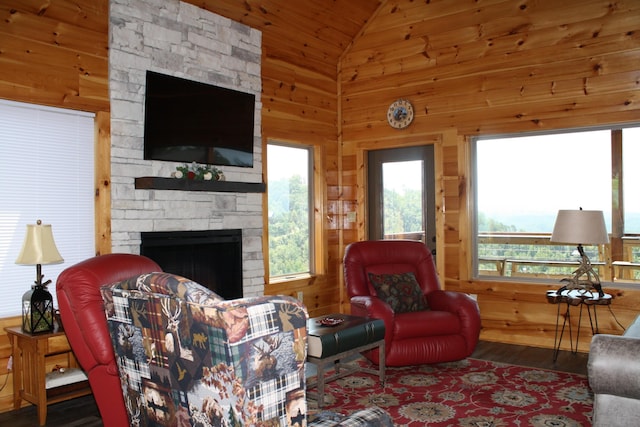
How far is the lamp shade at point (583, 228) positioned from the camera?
4.36 metres

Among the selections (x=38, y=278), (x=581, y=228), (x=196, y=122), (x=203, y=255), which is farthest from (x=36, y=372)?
(x=581, y=228)

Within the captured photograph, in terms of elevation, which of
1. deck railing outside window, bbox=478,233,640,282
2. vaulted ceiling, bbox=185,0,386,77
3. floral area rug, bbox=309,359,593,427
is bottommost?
floral area rug, bbox=309,359,593,427

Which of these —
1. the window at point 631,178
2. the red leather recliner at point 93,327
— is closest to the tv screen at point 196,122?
the red leather recliner at point 93,327

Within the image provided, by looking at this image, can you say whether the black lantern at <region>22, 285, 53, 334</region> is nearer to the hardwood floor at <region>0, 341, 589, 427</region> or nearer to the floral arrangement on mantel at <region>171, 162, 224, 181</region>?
the hardwood floor at <region>0, 341, 589, 427</region>

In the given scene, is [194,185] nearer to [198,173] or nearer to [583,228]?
[198,173]

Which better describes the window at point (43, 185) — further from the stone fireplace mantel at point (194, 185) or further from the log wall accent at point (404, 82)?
the stone fireplace mantel at point (194, 185)

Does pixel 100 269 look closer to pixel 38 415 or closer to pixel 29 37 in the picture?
pixel 38 415

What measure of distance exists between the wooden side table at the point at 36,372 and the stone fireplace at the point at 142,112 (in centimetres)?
91

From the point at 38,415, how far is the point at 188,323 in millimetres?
2465

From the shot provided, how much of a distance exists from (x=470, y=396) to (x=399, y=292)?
1.12m

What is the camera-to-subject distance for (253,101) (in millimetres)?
5473

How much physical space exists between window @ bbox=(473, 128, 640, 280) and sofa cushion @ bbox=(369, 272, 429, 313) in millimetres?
1370

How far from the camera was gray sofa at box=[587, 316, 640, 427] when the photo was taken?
2.16m

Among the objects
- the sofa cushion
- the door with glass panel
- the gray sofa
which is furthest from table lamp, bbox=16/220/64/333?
the door with glass panel
